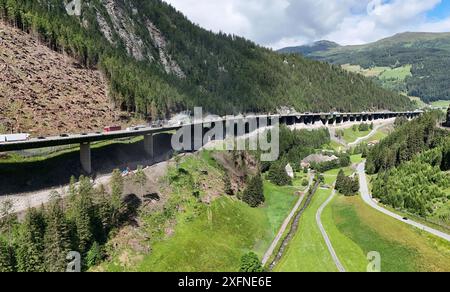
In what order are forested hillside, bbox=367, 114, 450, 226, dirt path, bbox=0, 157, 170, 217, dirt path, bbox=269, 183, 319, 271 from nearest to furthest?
dirt path, bbox=0, 157, 170, 217, dirt path, bbox=269, 183, 319, 271, forested hillside, bbox=367, 114, 450, 226

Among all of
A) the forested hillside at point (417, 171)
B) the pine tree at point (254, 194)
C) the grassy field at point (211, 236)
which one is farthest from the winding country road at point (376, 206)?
the pine tree at point (254, 194)

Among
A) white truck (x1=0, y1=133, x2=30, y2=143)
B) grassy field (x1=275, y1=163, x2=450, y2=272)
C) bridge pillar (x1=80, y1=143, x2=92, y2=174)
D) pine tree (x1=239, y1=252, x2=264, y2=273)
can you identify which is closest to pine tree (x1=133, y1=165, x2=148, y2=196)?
bridge pillar (x1=80, y1=143, x2=92, y2=174)

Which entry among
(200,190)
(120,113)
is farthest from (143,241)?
(120,113)

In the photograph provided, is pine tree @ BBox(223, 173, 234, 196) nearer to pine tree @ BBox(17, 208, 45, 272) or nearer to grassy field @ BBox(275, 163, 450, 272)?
grassy field @ BBox(275, 163, 450, 272)

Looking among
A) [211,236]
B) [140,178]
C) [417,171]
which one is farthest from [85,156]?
[417,171]

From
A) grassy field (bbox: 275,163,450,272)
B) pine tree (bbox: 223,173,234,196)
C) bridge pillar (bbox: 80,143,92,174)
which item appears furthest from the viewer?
pine tree (bbox: 223,173,234,196)

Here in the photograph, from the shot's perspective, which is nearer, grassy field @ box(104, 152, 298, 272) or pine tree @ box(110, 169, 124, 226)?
grassy field @ box(104, 152, 298, 272)

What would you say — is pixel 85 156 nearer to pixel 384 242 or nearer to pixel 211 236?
pixel 211 236

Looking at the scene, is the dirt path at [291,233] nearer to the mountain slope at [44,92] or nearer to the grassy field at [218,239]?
the grassy field at [218,239]
